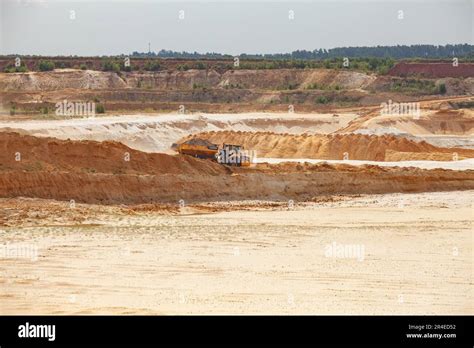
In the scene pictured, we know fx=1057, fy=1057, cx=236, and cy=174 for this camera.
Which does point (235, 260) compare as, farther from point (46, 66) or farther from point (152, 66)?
point (152, 66)

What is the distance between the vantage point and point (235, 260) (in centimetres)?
2061

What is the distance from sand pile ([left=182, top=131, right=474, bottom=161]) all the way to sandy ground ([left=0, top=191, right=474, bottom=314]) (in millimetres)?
18349

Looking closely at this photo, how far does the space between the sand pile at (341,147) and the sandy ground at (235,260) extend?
18349 mm

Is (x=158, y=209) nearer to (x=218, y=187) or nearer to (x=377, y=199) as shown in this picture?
(x=218, y=187)

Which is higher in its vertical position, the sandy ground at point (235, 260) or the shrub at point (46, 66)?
the shrub at point (46, 66)

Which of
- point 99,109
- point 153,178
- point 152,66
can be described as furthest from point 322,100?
point 153,178

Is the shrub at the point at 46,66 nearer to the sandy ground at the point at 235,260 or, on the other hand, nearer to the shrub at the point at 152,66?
the shrub at the point at 152,66

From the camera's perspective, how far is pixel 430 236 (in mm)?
24625

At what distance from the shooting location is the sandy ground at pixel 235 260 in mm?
16172

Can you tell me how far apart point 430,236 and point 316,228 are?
3.00 meters

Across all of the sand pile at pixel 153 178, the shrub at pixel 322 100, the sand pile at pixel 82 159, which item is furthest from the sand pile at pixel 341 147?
the shrub at pixel 322 100

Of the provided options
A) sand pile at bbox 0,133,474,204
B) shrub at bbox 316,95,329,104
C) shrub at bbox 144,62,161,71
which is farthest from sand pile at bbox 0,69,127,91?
sand pile at bbox 0,133,474,204

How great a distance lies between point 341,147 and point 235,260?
2967 centimetres
